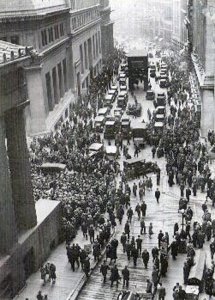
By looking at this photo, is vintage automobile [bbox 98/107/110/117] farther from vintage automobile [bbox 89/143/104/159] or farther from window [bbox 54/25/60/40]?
vintage automobile [bbox 89/143/104/159]

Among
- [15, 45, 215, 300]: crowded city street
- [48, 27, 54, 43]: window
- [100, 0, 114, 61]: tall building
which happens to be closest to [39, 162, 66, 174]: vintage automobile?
[15, 45, 215, 300]: crowded city street

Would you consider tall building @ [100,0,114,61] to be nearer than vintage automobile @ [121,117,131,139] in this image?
No

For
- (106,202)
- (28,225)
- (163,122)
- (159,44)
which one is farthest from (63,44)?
(159,44)

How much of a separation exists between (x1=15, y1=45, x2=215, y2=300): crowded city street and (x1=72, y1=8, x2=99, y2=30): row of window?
83.9 ft

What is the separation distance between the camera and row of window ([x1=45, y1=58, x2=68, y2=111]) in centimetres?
5178

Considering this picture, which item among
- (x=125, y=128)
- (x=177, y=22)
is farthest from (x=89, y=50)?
(x=177, y=22)

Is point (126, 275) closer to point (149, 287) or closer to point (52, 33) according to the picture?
point (149, 287)

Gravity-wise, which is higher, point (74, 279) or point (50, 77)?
point (50, 77)

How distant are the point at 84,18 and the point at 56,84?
81.7 feet

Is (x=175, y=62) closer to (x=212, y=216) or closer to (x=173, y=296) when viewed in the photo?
(x=212, y=216)

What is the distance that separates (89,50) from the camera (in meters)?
80.6

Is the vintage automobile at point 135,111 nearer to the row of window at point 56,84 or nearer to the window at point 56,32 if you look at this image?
the row of window at point 56,84

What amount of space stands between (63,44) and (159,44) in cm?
9403

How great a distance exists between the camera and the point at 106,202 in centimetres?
3066
